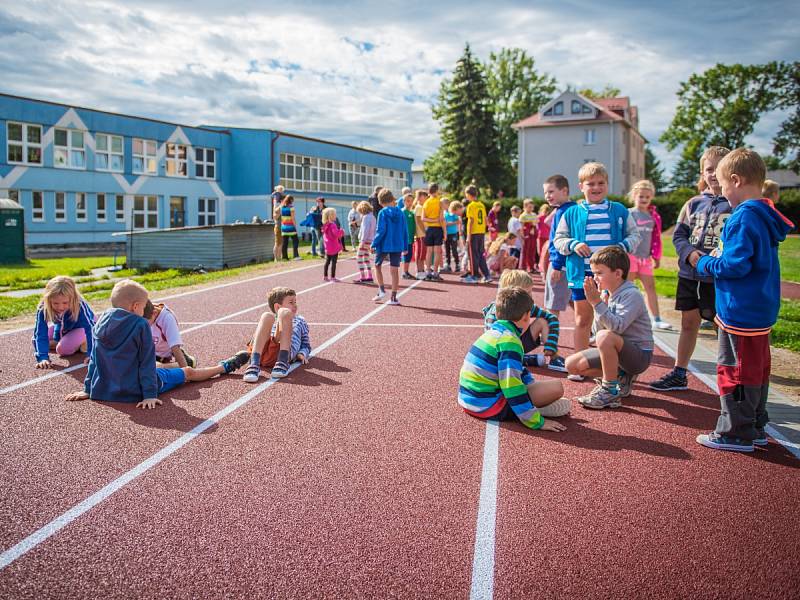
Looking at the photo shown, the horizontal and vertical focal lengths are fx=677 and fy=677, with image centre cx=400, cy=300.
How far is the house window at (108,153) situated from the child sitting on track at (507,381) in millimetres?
40387

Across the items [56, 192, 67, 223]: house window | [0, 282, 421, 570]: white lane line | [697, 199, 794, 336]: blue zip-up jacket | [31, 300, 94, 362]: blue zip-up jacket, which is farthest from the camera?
[56, 192, 67, 223]: house window

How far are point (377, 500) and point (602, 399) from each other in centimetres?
254

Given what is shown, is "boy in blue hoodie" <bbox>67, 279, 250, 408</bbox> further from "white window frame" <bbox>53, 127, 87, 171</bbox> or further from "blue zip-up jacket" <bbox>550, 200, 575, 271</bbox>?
"white window frame" <bbox>53, 127, 87, 171</bbox>

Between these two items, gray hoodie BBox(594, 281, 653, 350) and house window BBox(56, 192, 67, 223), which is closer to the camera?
gray hoodie BBox(594, 281, 653, 350)

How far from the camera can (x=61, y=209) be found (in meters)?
38.4

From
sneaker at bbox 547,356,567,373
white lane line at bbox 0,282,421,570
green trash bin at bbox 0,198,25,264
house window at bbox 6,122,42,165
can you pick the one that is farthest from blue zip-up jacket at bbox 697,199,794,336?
house window at bbox 6,122,42,165

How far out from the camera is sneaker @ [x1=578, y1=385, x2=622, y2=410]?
18.4 ft

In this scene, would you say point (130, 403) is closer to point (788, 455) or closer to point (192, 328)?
point (192, 328)

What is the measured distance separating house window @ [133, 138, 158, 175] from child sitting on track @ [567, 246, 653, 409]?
137 feet

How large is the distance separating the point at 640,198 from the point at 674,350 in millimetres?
2216

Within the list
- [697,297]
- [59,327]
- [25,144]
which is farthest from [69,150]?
[697,297]

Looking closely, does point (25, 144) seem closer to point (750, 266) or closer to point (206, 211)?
point (206, 211)

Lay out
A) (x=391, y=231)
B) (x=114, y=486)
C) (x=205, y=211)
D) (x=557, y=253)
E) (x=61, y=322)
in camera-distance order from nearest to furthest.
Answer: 1. (x=114, y=486)
2. (x=557, y=253)
3. (x=61, y=322)
4. (x=391, y=231)
5. (x=205, y=211)

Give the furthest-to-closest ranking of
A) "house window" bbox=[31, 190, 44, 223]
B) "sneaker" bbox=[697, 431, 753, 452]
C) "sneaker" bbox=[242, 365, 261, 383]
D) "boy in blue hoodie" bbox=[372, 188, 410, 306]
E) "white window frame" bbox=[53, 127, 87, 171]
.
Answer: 1. "white window frame" bbox=[53, 127, 87, 171]
2. "house window" bbox=[31, 190, 44, 223]
3. "boy in blue hoodie" bbox=[372, 188, 410, 306]
4. "sneaker" bbox=[242, 365, 261, 383]
5. "sneaker" bbox=[697, 431, 753, 452]
